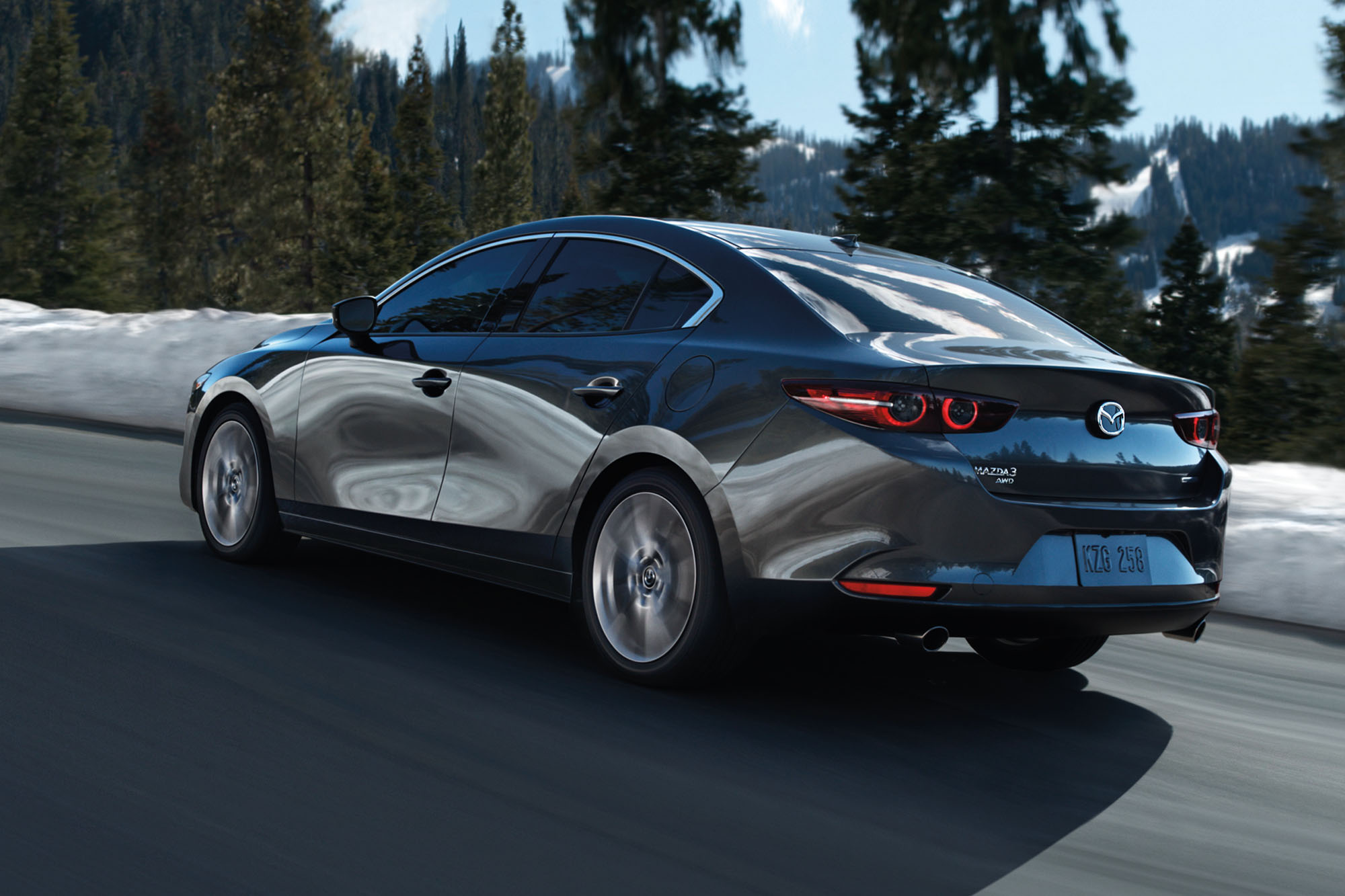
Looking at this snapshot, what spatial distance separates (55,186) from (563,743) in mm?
64115

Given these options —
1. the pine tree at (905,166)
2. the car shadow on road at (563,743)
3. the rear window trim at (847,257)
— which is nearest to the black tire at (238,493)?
the car shadow on road at (563,743)

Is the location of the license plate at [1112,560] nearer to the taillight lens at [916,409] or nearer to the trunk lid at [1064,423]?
the trunk lid at [1064,423]

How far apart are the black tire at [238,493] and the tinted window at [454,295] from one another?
35.7 inches

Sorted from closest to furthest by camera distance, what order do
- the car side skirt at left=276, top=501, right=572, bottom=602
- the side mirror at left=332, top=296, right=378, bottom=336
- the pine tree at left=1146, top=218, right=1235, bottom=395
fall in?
1. the car side skirt at left=276, top=501, right=572, bottom=602
2. the side mirror at left=332, top=296, right=378, bottom=336
3. the pine tree at left=1146, top=218, right=1235, bottom=395

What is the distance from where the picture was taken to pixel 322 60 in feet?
210

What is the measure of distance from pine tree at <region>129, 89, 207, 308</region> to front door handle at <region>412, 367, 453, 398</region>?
8289 cm

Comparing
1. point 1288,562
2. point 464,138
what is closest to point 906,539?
point 1288,562

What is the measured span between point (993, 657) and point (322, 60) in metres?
63.8

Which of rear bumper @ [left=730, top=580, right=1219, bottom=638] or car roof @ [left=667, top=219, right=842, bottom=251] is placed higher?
car roof @ [left=667, top=219, right=842, bottom=251]

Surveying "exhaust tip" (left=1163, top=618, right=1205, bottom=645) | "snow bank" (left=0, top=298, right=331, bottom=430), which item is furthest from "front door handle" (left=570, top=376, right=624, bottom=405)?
"snow bank" (left=0, top=298, right=331, bottom=430)

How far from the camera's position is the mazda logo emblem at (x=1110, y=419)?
4172 millimetres

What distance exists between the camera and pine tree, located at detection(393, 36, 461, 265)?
6225 cm

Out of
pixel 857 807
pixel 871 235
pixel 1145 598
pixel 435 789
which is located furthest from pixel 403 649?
pixel 871 235

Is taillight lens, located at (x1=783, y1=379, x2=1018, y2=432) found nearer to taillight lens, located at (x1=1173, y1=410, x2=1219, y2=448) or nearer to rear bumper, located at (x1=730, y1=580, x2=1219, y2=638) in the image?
rear bumper, located at (x1=730, y1=580, x2=1219, y2=638)
